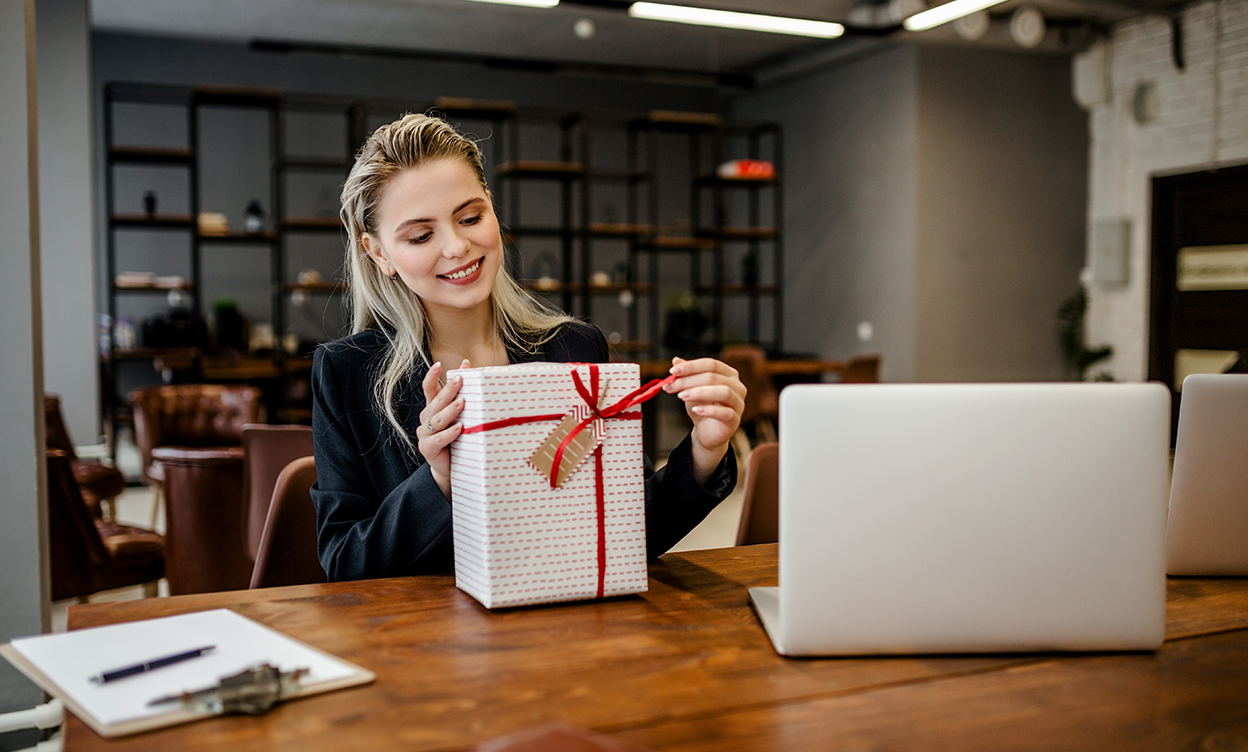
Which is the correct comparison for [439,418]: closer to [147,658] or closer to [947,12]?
[147,658]

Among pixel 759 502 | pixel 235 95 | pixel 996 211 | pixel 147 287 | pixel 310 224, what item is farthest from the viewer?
pixel 996 211

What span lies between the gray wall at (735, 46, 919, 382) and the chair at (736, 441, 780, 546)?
20.4 ft

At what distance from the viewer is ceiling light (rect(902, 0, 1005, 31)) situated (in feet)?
18.7

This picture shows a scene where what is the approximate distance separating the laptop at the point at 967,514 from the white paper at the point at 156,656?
0.46 m

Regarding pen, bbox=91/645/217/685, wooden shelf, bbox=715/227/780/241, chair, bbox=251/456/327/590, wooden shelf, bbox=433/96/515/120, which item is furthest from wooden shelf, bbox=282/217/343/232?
pen, bbox=91/645/217/685

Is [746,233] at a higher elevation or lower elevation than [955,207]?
lower

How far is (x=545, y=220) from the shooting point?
384 inches

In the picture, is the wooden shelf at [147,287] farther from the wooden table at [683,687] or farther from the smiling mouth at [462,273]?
the wooden table at [683,687]

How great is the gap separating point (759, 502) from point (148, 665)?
111 centimetres

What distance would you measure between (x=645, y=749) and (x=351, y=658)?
35 centimetres

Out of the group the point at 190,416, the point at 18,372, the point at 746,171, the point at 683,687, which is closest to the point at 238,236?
the point at 190,416

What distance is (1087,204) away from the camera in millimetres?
8352

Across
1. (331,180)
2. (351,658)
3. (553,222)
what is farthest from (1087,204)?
(351,658)

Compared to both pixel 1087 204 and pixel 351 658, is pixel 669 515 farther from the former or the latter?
pixel 1087 204
